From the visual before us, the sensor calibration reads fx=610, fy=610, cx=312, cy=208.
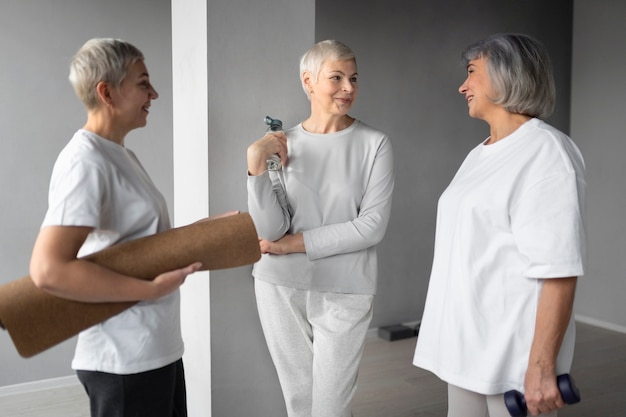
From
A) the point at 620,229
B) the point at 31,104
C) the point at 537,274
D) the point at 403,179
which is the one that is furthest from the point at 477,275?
the point at 620,229

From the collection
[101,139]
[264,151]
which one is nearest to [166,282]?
[101,139]

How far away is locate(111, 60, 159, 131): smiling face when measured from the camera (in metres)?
1.41

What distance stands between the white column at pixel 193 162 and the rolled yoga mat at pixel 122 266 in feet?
2.55

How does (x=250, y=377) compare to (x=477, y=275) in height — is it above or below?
below

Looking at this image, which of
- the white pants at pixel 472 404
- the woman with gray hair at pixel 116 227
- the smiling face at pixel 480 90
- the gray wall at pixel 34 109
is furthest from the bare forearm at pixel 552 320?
the gray wall at pixel 34 109

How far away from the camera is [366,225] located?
203cm

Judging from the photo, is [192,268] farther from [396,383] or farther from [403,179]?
[403,179]

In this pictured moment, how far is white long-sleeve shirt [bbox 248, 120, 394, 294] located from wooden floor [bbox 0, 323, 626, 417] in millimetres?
1428

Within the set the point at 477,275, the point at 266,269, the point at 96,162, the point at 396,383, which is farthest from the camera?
the point at 396,383

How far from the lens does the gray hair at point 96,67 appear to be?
1.37 m

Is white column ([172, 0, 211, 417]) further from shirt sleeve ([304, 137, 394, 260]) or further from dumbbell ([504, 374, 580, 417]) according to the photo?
dumbbell ([504, 374, 580, 417])

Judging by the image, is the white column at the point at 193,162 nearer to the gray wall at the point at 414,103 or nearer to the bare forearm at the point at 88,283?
the bare forearm at the point at 88,283

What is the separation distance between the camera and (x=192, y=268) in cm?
137

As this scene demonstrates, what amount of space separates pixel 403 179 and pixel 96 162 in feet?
12.0
